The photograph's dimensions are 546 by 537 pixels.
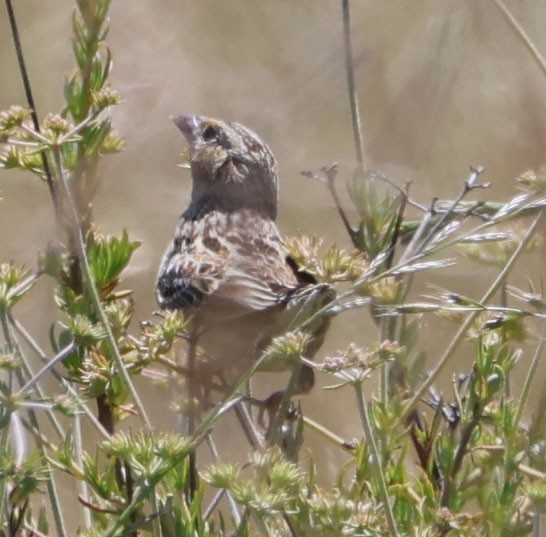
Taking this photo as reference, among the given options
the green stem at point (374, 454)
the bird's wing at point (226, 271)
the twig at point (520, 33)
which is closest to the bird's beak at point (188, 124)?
the bird's wing at point (226, 271)

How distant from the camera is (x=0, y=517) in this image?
1.84m

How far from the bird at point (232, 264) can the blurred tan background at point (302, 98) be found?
4.3 inches

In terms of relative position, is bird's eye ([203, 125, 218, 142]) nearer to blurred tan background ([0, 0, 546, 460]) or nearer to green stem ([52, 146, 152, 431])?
blurred tan background ([0, 0, 546, 460])

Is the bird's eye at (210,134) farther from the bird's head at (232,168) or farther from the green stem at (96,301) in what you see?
the green stem at (96,301)

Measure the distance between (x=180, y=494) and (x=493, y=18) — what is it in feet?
2.87

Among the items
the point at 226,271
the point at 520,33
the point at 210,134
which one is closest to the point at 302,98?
the point at 520,33

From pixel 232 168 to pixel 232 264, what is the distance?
3.06 ft

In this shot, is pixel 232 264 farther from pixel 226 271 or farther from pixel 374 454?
pixel 374 454

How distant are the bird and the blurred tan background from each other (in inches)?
4.3

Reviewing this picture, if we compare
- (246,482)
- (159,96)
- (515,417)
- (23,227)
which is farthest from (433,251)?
(23,227)

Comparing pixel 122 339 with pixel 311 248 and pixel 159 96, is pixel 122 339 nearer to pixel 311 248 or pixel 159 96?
pixel 311 248

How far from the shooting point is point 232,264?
11.1 ft

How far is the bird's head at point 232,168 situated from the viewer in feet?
13.7

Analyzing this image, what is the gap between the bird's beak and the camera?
3.92m
